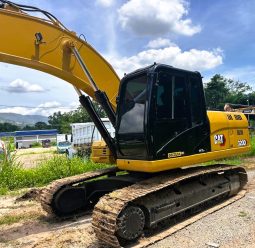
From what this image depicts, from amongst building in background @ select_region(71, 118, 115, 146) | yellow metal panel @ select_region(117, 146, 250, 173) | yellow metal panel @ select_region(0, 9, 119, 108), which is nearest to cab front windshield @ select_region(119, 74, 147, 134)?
yellow metal panel @ select_region(117, 146, 250, 173)

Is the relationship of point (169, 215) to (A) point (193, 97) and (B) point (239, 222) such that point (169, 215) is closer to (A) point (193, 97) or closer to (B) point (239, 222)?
(B) point (239, 222)

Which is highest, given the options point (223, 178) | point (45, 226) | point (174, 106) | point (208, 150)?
point (174, 106)

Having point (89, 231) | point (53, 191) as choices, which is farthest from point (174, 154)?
point (53, 191)

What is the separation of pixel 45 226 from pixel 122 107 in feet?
7.92

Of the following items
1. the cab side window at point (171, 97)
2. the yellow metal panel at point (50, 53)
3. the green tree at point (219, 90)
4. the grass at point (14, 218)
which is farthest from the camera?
the green tree at point (219, 90)

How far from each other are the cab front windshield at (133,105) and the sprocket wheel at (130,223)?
1.24 meters

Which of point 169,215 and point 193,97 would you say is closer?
point 169,215

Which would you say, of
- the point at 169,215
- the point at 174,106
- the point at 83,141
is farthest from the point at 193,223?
the point at 83,141

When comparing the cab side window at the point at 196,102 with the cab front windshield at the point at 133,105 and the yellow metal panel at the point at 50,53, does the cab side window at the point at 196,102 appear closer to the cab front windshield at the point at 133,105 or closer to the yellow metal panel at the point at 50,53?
the cab front windshield at the point at 133,105

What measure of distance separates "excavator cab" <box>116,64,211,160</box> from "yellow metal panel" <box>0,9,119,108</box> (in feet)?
2.37

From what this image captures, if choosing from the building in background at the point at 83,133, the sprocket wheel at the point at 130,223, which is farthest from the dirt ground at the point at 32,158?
the sprocket wheel at the point at 130,223

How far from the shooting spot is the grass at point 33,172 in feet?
31.5

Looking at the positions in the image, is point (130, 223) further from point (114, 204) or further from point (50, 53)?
point (50, 53)

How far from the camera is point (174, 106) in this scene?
5.84 m
